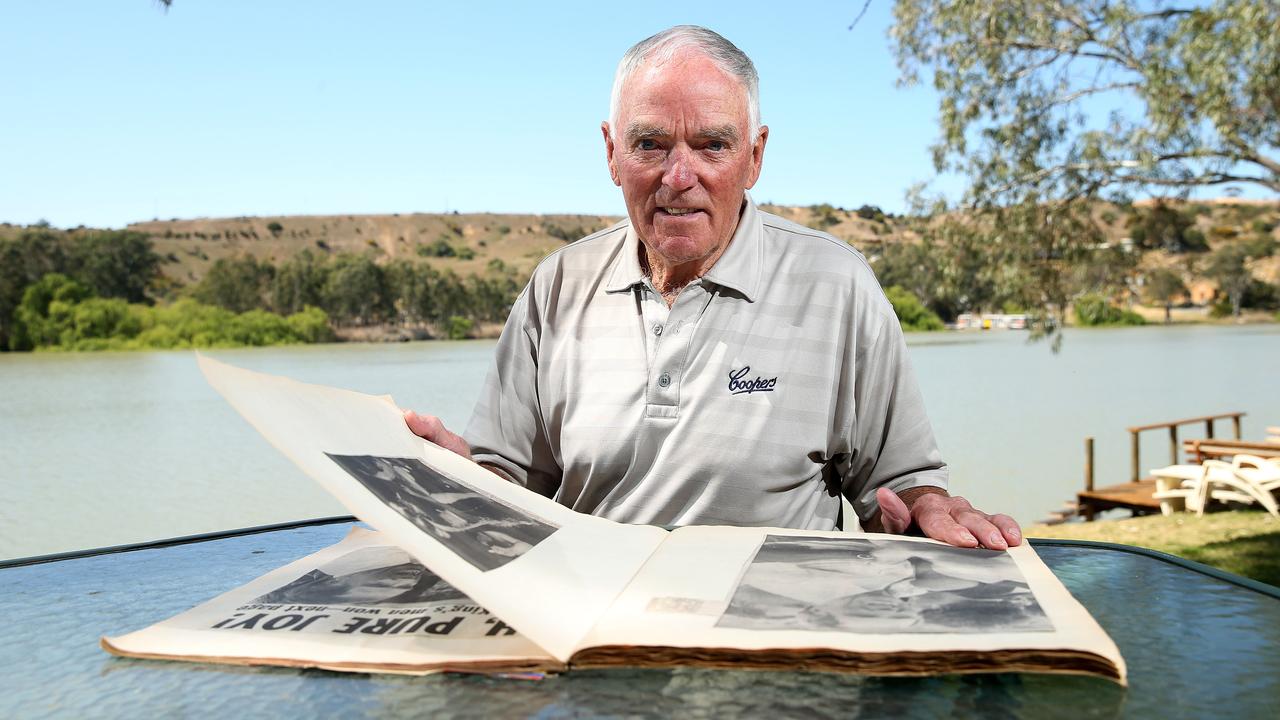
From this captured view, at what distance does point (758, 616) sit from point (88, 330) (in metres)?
51.5

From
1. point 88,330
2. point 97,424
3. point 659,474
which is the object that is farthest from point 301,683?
point 88,330

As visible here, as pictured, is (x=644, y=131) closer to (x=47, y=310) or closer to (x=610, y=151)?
(x=610, y=151)

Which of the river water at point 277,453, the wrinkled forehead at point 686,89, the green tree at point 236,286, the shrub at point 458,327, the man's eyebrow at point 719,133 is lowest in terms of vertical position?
the river water at point 277,453

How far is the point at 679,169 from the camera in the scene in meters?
1.46

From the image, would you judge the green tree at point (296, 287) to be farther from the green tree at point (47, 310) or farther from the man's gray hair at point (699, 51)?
the man's gray hair at point (699, 51)

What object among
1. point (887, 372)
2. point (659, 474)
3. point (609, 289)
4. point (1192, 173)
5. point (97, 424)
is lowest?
point (97, 424)

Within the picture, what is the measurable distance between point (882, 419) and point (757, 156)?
0.48m

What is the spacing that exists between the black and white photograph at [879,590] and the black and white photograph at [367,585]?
10.7 inches

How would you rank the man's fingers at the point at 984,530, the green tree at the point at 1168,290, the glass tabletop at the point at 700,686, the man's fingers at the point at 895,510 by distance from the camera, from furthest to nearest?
the green tree at the point at 1168,290 < the man's fingers at the point at 895,510 < the man's fingers at the point at 984,530 < the glass tabletop at the point at 700,686

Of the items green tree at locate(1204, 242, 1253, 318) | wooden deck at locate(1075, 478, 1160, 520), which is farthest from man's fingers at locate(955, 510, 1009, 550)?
green tree at locate(1204, 242, 1253, 318)

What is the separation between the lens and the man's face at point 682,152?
4.75ft

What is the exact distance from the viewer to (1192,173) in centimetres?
940

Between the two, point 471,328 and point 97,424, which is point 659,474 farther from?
point 471,328

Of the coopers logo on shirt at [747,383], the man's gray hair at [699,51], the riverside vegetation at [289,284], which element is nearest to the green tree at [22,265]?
the riverside vegetation at [289,284]
